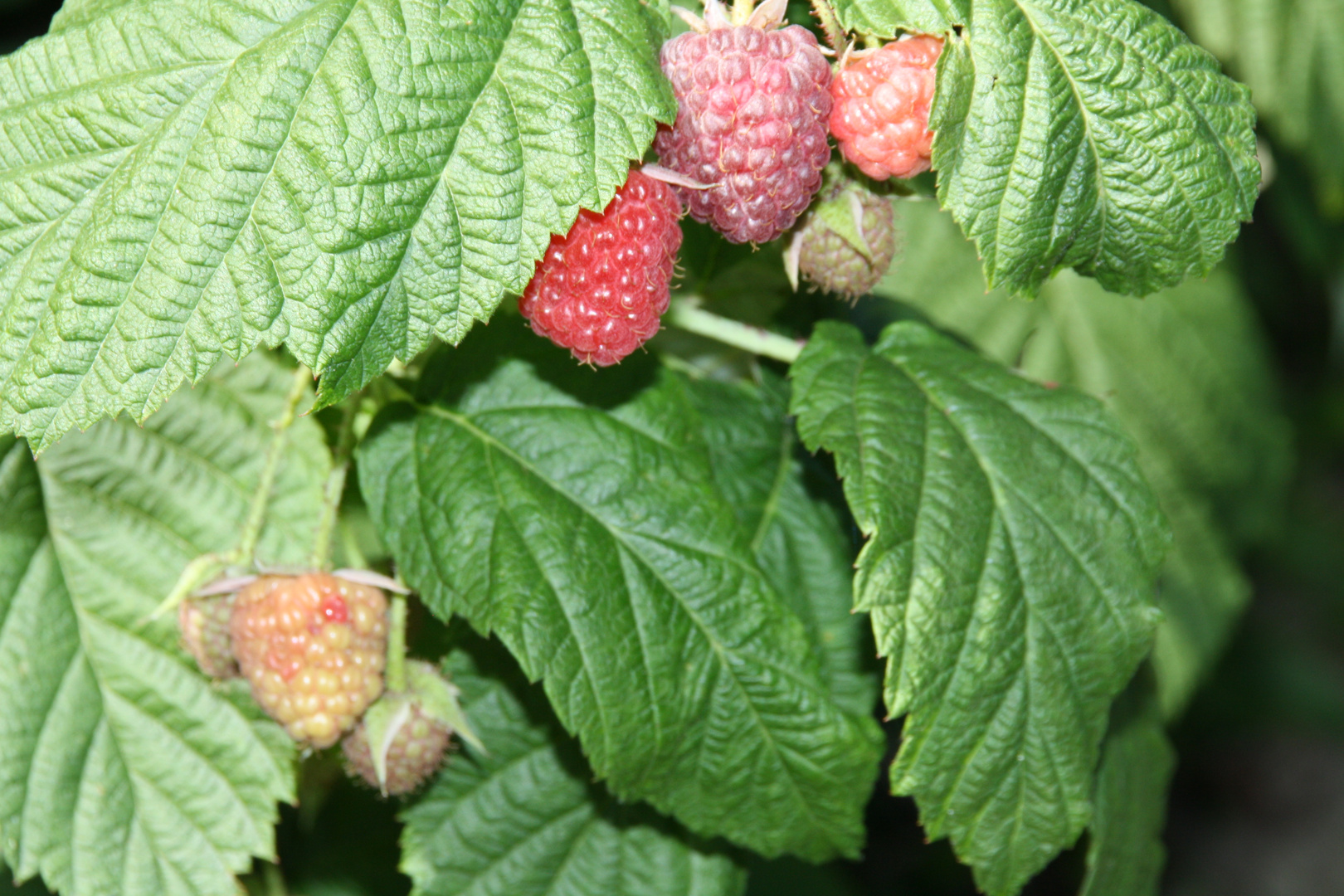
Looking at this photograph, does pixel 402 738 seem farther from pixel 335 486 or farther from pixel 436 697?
pixel 335 486

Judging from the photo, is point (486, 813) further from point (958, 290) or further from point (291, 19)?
point (958, 290)

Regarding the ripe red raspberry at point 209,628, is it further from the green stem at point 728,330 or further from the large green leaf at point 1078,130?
the large green leaf at point 1078,130

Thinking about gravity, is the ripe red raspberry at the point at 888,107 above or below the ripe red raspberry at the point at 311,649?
above

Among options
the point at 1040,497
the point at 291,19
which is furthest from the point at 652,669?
the point at 291,19

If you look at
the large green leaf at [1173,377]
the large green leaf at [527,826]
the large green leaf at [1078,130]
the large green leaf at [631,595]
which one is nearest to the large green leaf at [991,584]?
the large green leaf at [631,595]

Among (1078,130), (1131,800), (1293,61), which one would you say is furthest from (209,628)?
(1293,61)

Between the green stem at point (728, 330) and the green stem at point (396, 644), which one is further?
the green stem at point (728, 330)

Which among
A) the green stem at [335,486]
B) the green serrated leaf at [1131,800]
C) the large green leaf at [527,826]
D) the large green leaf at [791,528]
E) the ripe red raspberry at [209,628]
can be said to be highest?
the green stem at [335,486]

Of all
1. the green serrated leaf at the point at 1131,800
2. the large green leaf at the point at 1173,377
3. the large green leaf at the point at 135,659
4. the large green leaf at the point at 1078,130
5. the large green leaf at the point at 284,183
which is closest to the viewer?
the large green leaf at the point at 284,183
